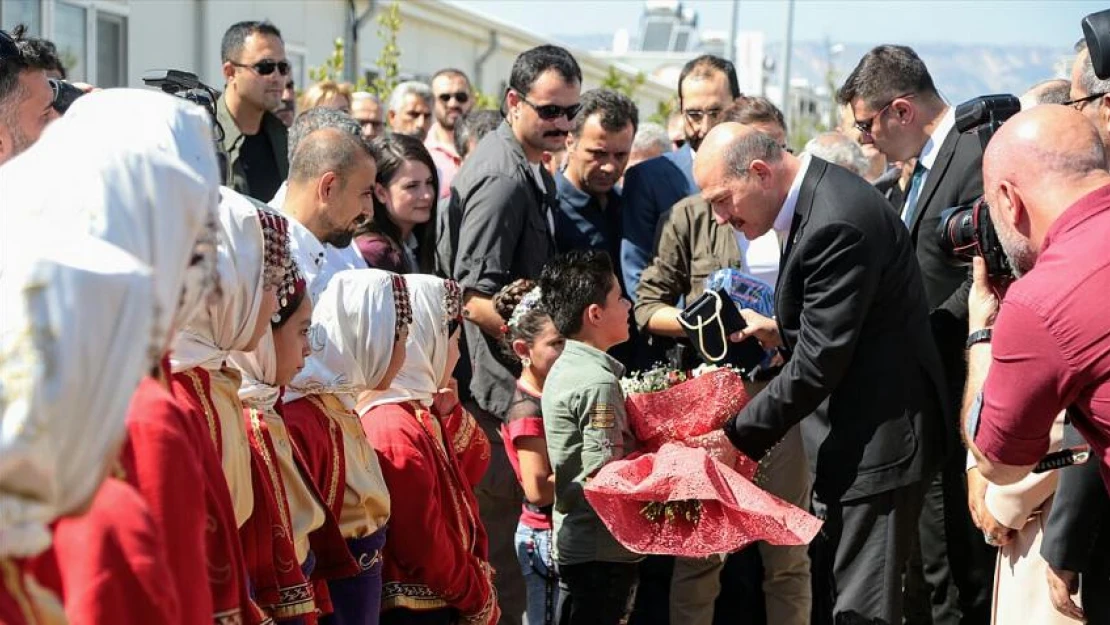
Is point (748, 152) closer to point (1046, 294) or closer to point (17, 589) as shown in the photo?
point (1046, 294)

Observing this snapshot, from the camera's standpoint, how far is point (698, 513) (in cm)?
444

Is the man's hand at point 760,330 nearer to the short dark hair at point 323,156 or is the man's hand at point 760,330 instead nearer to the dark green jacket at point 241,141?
the short dark hair at point 323,156

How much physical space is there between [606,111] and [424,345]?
2.58 metres

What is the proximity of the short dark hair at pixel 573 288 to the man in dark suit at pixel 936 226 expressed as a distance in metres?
1.35

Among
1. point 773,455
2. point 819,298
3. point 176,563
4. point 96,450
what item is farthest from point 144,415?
point 773,455

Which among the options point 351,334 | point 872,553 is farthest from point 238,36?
point 872,553

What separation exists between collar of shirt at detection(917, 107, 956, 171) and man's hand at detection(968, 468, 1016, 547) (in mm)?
2038

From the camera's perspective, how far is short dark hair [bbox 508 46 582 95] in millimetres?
6438

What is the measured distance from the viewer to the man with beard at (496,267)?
5.78m

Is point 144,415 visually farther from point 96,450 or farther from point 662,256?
point 662,256

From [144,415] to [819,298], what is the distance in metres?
3.07

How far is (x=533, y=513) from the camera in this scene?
509 cm

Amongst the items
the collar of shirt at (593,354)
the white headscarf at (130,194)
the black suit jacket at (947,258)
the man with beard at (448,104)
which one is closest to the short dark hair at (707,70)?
the black suit jacket at (947,258)

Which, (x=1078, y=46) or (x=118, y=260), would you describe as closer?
(x=118, y=260)
